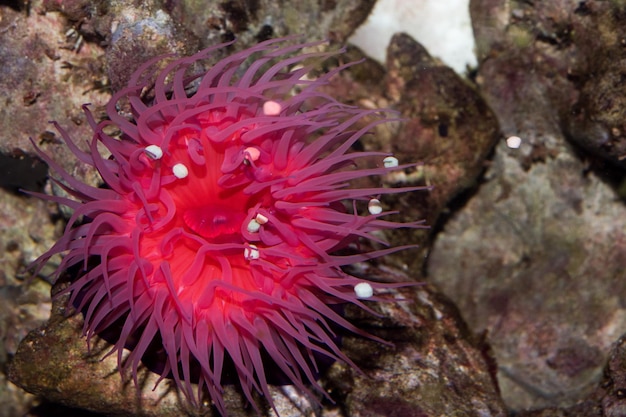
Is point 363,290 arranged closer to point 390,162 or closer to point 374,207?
point 374,207

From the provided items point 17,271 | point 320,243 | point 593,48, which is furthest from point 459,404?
point 17,271

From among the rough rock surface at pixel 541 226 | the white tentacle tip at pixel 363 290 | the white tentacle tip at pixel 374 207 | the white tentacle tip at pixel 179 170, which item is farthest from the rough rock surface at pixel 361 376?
the rough rock surface at pixel 541 226

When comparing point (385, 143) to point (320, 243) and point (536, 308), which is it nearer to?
point (320, 243)

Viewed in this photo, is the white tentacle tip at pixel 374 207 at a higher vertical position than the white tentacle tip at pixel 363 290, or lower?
higher

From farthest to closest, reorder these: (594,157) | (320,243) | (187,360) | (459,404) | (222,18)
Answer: (594,157), (222,18), (459,404), (320,243), (187,360)

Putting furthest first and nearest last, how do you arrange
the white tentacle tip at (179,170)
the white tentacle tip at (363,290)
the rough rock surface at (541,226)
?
A: 1. the rough rock surface at (541,226)
2. the white tentacle tip at (179,170)
3. the white tentacle tip at (363,290)

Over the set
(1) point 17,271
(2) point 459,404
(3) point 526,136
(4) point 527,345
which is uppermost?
(3) point 526,136

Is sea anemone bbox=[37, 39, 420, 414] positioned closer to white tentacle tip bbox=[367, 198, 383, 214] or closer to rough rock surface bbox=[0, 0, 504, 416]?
white tentacle tip bbox=[367, 198, 383, 214]

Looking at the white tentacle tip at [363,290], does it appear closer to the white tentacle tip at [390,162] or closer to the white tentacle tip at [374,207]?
the white tentacle tip at [374,207]
